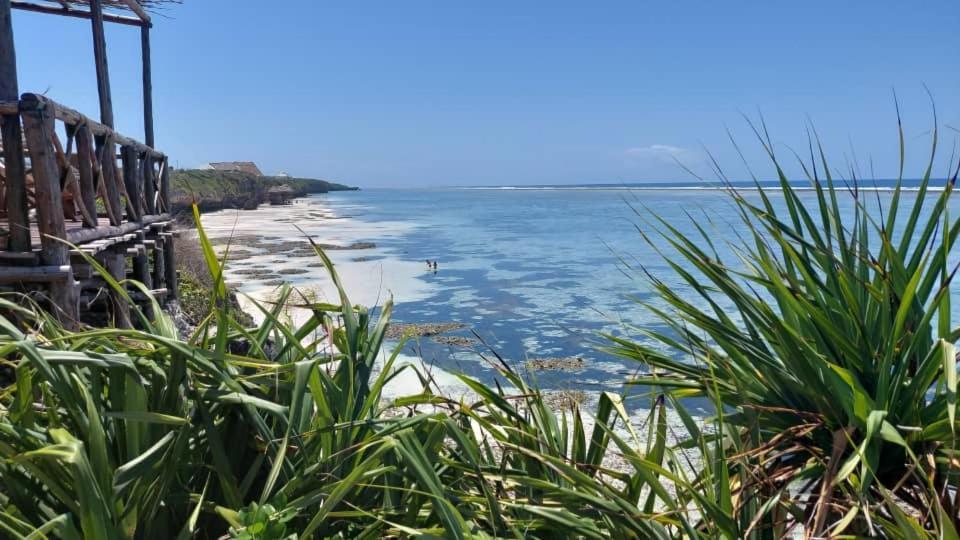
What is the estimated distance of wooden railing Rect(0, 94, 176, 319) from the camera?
17.0ft

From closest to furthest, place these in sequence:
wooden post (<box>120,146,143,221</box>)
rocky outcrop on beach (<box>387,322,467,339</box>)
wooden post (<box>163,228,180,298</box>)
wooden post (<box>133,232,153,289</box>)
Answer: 1. wooden post (<box>120,146,143,221</box>)
2. wooden post (<box>133,232,153,289</box>)
3. wooden post (<box>163,228,180,298</box>)
4. rocky outcrop on beach (<box>387,322,467,339</box>)

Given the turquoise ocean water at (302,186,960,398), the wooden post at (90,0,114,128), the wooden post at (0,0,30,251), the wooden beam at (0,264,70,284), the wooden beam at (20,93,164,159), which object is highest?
the wooden post at (90,0,114,128)

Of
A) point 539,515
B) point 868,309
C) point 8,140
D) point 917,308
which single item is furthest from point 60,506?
point 8,140

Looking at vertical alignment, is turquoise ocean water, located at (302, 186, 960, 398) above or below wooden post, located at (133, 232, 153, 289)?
below

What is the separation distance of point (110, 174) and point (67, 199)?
1143 millimetres

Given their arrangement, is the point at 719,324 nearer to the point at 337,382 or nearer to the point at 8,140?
the point at 337,382

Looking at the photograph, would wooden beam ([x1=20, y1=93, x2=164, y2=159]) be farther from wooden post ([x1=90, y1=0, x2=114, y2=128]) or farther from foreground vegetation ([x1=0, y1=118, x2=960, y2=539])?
foreground vegetation ([x1=0, y1=118, x2=960, y2=539])

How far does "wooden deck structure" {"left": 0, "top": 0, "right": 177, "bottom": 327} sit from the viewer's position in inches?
204

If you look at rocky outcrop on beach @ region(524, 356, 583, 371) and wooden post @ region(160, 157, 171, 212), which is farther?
rocky outcrop on beach @ region(524, 356, 583, 371)

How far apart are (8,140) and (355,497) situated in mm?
4940

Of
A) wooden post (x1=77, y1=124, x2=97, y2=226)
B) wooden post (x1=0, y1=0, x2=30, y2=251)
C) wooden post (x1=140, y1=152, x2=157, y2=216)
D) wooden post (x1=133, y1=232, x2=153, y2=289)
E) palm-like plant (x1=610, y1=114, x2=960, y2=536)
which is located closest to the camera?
palm-like plant (x1=610, y1=114, x2=960, y2=536)

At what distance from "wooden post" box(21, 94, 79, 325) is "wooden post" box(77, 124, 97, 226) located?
84 cm

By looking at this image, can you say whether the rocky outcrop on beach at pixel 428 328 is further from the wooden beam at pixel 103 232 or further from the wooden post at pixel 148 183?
the wooden beam at pixel 103 232

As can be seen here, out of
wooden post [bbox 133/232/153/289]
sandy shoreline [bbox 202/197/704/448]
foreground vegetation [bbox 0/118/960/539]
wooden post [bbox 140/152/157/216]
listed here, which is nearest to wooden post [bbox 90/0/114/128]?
wooden post [bbox 140/152/157/216]
